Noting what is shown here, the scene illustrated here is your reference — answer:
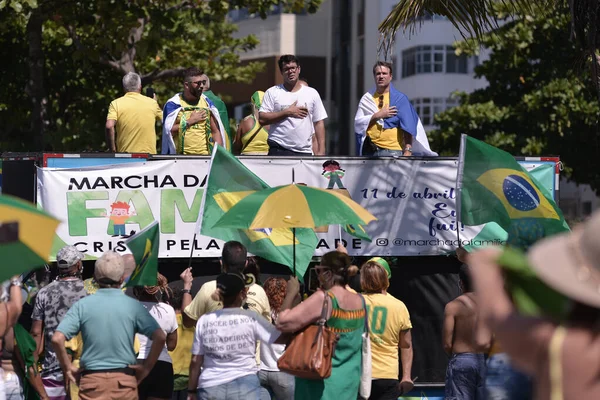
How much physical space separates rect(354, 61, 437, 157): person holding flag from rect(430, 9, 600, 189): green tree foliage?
480 inches

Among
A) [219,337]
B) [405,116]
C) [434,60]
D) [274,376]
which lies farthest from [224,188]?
[434,60]

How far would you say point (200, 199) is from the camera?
1016cm

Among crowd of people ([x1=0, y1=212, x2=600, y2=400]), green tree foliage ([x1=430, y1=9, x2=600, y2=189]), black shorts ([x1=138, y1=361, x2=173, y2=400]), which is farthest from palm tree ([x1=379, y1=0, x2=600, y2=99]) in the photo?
green tree foliage ([x1=430, y1=9, x2=600, y2=189])

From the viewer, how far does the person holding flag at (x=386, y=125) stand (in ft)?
36.6

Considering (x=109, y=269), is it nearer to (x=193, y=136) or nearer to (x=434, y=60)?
(x=193, y=136)

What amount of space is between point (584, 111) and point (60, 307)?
17222mm

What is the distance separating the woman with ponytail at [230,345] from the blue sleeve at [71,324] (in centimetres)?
73

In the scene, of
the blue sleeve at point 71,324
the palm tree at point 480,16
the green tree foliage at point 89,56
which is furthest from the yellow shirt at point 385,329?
the green tree foliage at point 89,56

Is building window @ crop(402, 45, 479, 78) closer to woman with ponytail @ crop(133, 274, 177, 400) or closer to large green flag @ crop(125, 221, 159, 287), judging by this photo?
large green flag @ crop(125, 221, 159, 287)

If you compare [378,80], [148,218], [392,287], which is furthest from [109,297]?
[378,80]

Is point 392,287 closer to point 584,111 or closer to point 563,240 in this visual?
point 563,240

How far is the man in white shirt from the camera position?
10828 millimetres

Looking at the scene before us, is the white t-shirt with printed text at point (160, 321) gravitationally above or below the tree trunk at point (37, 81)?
below

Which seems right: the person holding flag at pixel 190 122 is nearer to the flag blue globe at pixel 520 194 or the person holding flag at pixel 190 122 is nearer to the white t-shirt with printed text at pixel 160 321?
the flag blue globe at pixel 520 194
